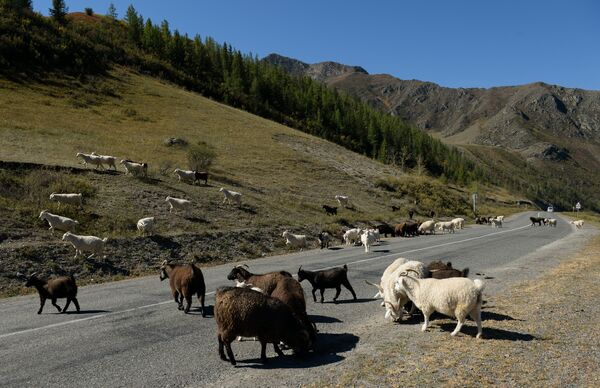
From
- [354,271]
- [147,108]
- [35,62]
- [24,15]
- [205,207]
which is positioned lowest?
[354,271]

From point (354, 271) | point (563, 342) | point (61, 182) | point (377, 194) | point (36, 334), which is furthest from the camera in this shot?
point (377, 194)

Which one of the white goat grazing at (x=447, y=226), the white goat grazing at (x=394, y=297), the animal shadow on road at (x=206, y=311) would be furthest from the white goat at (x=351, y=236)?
the animal shadow on road at (x=206, y=311)

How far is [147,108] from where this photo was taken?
6694 cm

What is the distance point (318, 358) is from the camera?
26.8 ft

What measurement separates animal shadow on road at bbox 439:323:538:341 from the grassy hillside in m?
14.6

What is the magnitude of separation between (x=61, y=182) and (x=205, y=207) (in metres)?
9.31

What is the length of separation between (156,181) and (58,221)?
13.0m

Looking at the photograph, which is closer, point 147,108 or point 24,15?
point 147,108

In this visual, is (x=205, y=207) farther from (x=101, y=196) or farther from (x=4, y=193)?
(x=4, y=193)

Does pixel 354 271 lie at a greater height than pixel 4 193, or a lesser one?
lesser

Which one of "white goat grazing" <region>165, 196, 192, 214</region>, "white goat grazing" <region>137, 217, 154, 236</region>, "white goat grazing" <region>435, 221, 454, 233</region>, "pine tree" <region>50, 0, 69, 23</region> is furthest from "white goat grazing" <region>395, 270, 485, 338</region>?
"pine tree" <region>50, 0, 69, 23</region>

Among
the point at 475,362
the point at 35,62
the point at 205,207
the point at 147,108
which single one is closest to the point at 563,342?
the point at 475,362

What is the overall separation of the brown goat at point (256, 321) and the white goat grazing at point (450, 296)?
120 inches

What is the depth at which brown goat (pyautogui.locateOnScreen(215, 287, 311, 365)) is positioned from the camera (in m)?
7.81
